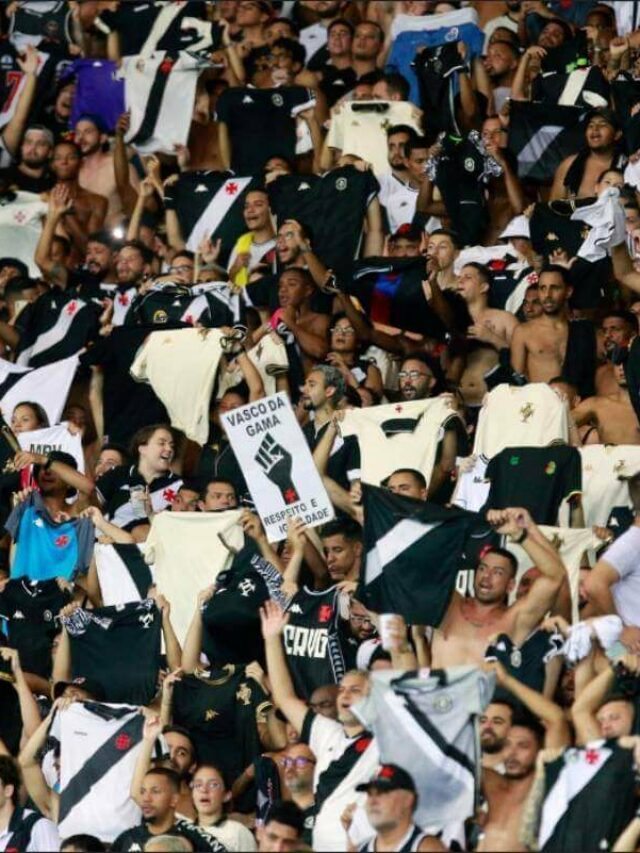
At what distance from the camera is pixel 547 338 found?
16328mm

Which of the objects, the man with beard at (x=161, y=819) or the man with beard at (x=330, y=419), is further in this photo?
the man with beard at (x=330, y=419)

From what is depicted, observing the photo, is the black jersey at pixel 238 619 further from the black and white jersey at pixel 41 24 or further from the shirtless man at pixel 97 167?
the black and white jersey at pixel 41 24

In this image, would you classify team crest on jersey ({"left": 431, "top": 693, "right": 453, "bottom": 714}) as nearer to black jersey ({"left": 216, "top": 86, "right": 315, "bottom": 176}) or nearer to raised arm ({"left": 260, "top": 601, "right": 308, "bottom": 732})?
raised arm ({"left": 260, "top": 601, "right": 308, "bottom": 732})

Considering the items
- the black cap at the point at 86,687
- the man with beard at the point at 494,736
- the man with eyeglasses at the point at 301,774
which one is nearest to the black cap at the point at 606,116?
the black cap at the point at 86,687

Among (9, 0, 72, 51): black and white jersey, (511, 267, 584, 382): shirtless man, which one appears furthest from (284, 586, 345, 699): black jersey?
(9, 0, 72, 51): black and white jersey

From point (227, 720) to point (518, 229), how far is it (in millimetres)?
4635

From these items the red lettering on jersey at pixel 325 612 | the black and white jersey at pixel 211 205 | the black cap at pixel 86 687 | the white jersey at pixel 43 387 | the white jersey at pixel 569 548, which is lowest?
the black cap at pixel 86 687

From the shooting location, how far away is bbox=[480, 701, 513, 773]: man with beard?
496 inches

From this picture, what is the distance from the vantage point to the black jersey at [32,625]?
15.6 meters

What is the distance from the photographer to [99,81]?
68.0ft

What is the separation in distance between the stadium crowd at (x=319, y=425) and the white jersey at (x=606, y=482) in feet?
0.07

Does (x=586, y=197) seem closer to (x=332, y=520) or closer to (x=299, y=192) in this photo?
(x=299, y=192)

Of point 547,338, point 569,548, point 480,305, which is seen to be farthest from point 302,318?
point 569,548

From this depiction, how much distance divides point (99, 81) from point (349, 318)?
4585 mm
